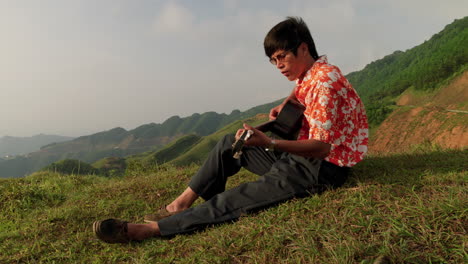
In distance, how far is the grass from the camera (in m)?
1.86

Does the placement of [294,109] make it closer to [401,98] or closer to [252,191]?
[252,191]

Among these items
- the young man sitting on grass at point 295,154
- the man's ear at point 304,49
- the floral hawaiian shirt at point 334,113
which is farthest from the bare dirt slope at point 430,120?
the man's ear at point 304,49

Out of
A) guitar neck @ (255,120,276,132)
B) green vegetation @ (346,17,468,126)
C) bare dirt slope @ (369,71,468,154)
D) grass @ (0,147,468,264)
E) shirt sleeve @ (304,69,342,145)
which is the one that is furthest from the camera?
green vegetation @ (346,17,468,126)

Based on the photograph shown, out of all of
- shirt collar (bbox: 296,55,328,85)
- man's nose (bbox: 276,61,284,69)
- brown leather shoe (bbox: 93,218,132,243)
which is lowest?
brown leather shoe (bbox: 93,218,132,243)

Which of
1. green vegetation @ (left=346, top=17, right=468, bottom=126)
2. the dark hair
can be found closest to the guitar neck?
the dark hair

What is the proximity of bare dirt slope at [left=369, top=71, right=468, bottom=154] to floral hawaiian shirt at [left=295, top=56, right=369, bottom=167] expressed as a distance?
3645 cm

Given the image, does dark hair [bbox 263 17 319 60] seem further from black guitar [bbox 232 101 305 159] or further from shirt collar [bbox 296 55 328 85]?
black guitar [bbox 232 101 305 159]

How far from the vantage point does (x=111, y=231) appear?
274 cm

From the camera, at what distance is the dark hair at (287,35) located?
2791 millimetres

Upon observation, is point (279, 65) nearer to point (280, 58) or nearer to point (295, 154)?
point (280, 58)

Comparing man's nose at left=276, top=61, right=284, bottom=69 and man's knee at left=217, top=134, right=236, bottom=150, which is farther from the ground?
man's nose at left=276, top=61, right=284, bottom=69

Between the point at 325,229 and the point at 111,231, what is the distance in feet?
6.95

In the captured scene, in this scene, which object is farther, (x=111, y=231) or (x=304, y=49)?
(x=304, y=49)

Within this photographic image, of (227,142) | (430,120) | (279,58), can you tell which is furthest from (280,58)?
(430,120)
